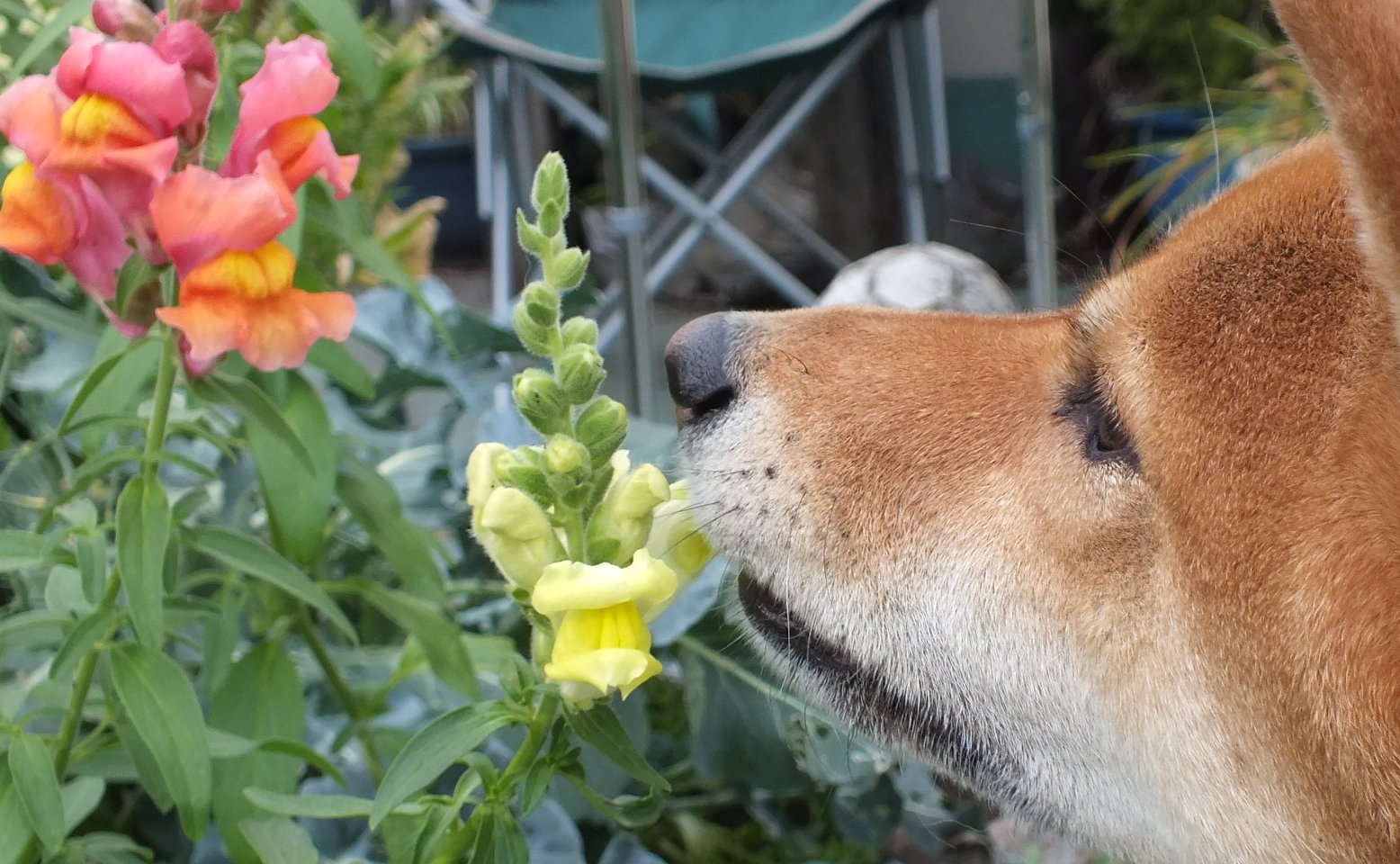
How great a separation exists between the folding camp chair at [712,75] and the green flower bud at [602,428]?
8.73 ft

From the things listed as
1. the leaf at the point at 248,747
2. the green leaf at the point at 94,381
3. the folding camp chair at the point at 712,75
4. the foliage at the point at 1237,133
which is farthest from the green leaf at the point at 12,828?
the folding camp chair at the point at 712,75

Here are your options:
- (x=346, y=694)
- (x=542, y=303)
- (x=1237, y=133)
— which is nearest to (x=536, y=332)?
(x=542, y=303)

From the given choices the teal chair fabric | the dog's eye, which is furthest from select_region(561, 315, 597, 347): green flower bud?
the teal chair fabric

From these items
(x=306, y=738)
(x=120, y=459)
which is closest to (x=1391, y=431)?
(x=120, y=459)

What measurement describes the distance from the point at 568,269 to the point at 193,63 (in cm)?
31

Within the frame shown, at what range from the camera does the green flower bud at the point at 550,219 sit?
825 millimetres

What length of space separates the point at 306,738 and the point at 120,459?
0.55 meters

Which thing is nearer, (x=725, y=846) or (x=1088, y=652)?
(x=1088, y=652)

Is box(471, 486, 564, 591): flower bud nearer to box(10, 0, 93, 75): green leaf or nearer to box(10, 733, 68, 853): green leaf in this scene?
box(10, 733, 68, 853): green leaf

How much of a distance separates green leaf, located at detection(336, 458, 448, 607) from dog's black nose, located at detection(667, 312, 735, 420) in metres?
0.26

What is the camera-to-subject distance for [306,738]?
1.42 m

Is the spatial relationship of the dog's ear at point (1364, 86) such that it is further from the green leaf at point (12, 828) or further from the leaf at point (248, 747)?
the green leaf at point (12, 828)

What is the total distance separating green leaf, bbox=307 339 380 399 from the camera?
1131 millimetres

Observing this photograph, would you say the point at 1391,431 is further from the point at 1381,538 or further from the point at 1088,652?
the point at 1088,652
